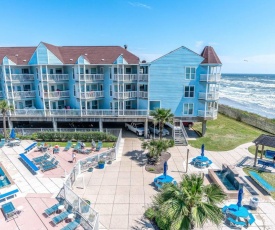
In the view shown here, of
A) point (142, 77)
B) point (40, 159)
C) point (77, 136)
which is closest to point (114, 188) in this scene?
point (40, 159)

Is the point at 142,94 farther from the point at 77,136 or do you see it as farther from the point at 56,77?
the point at 56,77

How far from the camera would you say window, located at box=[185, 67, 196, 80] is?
27.0 m

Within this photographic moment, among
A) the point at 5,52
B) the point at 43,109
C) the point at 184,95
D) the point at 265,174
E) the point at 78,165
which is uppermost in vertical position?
the point at 5,52

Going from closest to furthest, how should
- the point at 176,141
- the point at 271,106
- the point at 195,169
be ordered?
the point at 195,169 < the point at 176,141 < the point at 271,106

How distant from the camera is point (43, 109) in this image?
1115 inches

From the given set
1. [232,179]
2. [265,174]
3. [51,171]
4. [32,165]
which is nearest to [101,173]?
[51,171]

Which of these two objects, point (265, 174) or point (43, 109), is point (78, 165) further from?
point (265, 174)

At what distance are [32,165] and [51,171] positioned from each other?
191 centimetres

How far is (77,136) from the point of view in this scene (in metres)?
26.0

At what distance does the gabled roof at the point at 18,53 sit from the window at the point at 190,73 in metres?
22.8

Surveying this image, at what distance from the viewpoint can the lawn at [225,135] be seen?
25.4m

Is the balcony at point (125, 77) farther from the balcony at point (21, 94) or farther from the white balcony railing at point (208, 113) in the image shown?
the balcony at point (21, 94)

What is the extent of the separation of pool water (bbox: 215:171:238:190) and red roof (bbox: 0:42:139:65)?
1787cm

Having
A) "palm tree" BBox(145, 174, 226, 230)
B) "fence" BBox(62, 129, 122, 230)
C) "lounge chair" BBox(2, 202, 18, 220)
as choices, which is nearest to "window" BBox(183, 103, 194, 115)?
"fence" BBox(62, 129, 122, 230)
